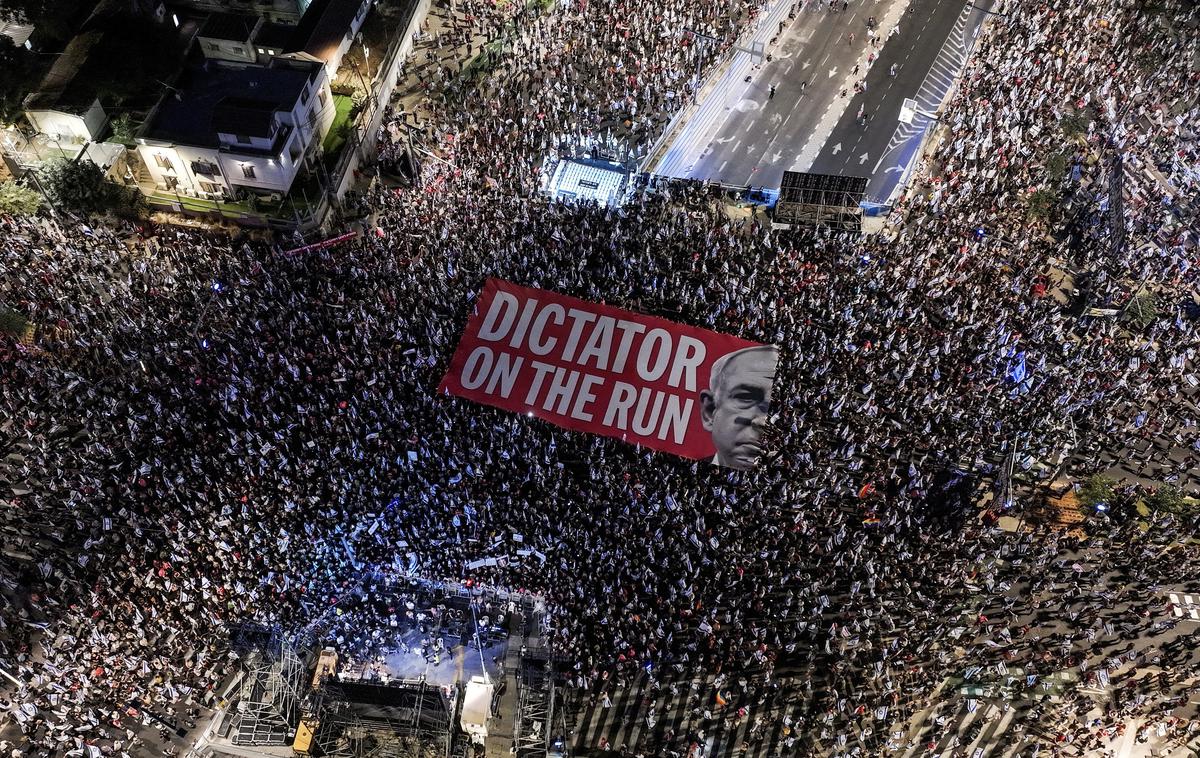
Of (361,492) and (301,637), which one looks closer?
(301,637)

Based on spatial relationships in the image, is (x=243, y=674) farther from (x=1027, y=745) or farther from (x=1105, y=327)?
(x=1105, y=327)

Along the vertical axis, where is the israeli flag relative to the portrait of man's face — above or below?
above

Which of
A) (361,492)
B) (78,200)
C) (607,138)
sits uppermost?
(607,138)

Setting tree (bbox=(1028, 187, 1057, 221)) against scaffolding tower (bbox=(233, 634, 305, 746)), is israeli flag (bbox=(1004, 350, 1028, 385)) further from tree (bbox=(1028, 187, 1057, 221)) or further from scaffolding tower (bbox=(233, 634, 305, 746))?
scaffolding tower (bbox=(233, 634, 305, 746))

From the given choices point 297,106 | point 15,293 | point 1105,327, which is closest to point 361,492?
point 15,293

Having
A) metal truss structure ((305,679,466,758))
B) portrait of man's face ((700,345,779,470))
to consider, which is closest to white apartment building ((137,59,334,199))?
portrait of man's face ((700,345,779,470))
